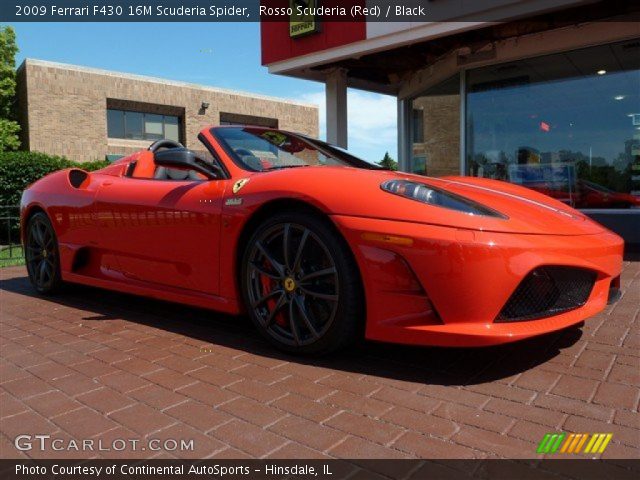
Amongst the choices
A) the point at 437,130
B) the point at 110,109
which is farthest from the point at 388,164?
the point at 110,109

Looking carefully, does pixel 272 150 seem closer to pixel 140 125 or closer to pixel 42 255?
pixel 42 255

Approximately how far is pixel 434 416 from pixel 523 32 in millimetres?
6769

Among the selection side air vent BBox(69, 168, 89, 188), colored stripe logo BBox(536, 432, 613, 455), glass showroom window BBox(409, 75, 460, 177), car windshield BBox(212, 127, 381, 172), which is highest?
glass showroom window BBox(409, 75, 460, 177)

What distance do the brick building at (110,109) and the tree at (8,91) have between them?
381 mm

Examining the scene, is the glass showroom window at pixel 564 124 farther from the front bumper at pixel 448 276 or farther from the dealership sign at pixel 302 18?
the front bumper at pixel 448 276

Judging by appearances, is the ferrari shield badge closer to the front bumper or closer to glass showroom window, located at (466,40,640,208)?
the front bumper

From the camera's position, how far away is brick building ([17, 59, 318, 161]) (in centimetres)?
2256

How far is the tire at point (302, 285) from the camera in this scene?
2396mm

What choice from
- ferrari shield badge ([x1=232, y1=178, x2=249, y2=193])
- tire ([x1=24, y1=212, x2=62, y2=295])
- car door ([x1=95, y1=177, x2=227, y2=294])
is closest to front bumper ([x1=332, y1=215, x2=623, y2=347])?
ferrari shield badge ([x1=232, y1=178, x2=249, y2=193])

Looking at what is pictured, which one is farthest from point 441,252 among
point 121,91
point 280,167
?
point 121,91

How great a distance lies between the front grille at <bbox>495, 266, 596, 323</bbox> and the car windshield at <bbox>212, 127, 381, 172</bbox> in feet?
5.06

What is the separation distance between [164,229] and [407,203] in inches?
62.5

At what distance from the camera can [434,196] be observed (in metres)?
2.37

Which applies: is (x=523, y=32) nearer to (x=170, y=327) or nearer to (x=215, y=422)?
(x=170, y=327)
